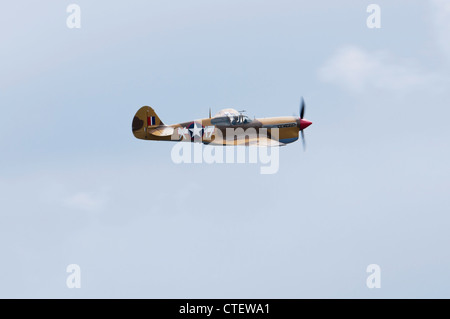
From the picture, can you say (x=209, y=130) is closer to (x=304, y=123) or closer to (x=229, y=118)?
(x=229, y=118)

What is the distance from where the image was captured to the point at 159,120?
5097cm

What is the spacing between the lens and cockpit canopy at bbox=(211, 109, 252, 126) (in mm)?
50906

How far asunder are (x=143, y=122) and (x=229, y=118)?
5.34 meters

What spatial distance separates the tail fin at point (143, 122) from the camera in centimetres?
5050

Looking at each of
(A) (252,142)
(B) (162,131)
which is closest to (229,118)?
(A) (252,142)

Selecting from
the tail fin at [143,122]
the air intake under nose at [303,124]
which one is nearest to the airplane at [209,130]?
the tail fin at [143,122]

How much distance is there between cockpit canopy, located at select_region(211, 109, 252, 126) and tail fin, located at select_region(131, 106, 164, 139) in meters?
3.72

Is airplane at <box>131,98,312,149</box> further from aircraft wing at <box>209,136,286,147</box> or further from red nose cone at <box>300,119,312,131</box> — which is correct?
red nose cone at <box>300,119,312,131</box>

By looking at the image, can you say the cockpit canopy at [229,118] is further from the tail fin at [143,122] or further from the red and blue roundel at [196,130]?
the tail fin at [143,122]

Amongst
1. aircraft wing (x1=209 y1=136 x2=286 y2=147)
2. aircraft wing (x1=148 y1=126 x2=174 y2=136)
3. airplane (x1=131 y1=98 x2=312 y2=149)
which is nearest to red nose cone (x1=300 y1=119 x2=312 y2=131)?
airplane (x1=131 y1=98 x2=312 y2=149)
